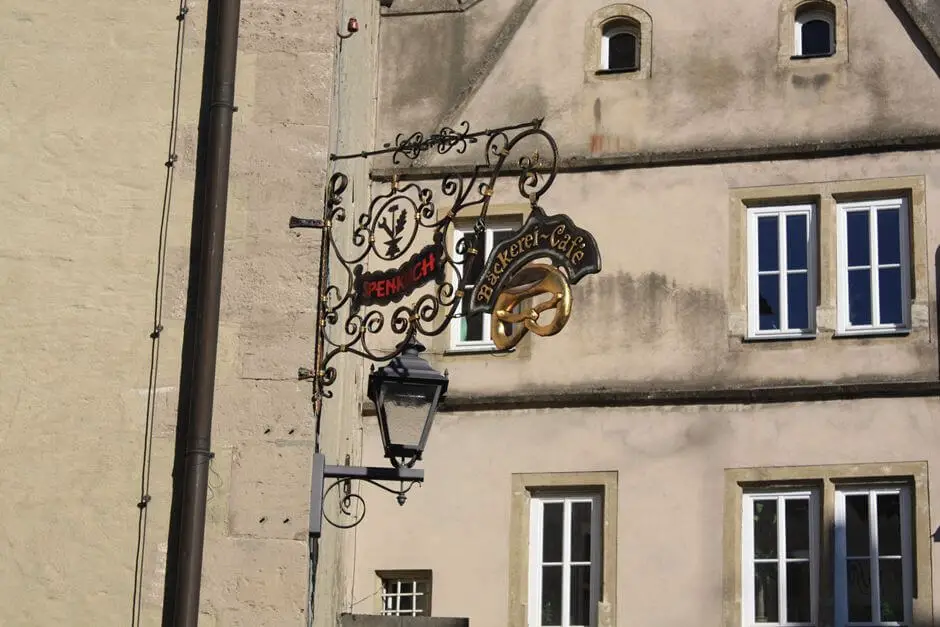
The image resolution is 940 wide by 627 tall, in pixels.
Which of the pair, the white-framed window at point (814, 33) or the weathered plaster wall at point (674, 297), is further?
the white-framed window at point (814, 33)

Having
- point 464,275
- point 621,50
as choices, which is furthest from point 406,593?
point 464,275

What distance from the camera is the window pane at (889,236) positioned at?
Answer: 15992 millimetres

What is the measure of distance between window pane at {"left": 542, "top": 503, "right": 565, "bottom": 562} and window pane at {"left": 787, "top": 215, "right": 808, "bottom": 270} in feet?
7.73

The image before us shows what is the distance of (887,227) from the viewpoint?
1608cm

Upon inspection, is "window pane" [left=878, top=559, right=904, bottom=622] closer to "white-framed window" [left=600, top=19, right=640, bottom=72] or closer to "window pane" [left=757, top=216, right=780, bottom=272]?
"window pane" [left=757, top=216, right=780, bottom=272]

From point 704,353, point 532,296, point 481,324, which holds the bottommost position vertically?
point 532,296

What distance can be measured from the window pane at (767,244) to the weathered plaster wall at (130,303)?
6.12 m

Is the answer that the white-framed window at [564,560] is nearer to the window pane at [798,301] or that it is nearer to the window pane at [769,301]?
the window pane at [769,301]

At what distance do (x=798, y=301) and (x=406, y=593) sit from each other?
134 inches

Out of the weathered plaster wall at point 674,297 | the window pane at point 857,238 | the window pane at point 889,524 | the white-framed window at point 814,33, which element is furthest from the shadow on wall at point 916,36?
the window pane at point 889,524

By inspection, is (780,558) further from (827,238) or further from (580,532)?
(827,238)

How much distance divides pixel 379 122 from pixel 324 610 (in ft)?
16.7

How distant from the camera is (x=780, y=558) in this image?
15.5 metres

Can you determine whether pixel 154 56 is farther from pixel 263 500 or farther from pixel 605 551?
pixel 605 551
